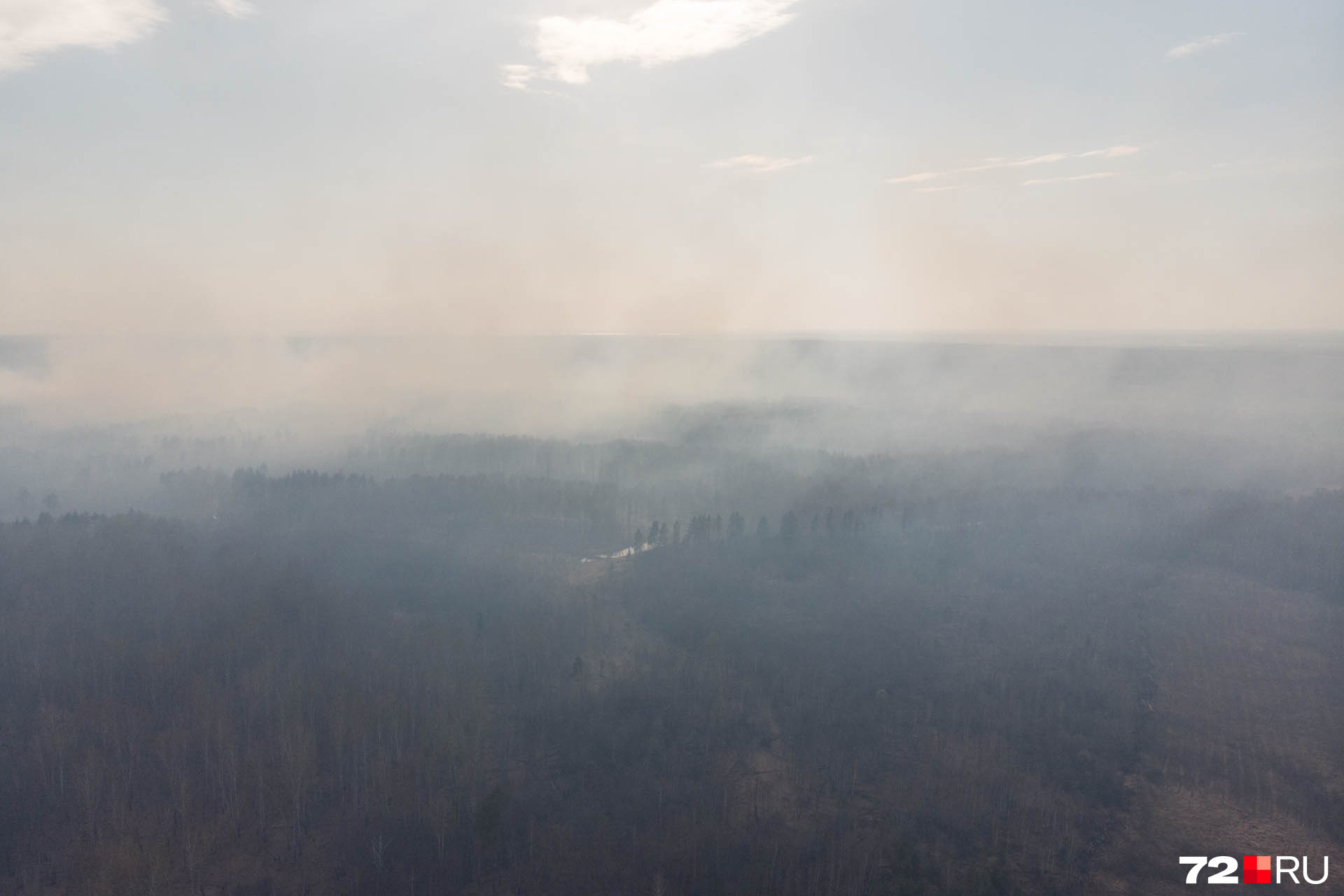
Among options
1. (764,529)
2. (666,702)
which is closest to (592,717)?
(666,702)

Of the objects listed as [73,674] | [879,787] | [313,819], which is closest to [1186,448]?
Result: [879,787]

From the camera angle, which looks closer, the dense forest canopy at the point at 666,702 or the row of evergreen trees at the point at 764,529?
the dense forest canopy at the point at 666,702

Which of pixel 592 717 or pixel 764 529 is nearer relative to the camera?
pixel 592 717

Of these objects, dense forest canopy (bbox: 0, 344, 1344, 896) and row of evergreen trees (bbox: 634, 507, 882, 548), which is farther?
row of evergreen trees (bbox: 634, 507, 882, 548)

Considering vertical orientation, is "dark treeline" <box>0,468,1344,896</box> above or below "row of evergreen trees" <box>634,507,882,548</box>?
below

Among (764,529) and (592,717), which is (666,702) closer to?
(592,717)

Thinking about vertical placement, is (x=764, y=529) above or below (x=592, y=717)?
above

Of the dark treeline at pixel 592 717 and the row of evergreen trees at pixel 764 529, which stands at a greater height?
the row of evergreen trees at pixel 764 529

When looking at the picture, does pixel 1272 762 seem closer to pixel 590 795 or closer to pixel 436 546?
pixel 590 795
